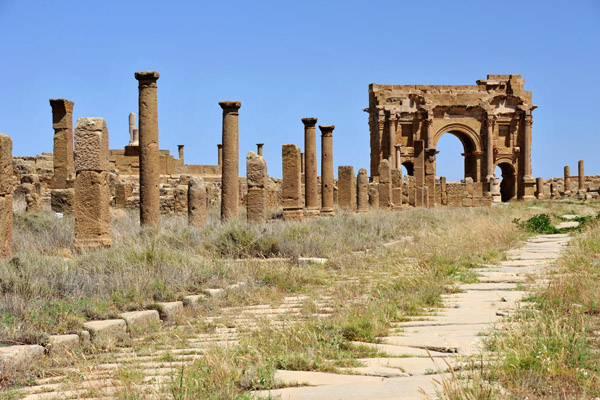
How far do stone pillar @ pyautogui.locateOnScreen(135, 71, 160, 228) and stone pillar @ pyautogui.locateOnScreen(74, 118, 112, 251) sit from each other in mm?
2154

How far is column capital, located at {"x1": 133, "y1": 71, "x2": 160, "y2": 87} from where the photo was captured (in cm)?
Answer: 1211

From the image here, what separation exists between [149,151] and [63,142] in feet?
31.0

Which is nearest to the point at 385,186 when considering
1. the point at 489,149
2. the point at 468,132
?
the point at 489,149

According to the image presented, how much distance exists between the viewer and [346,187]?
2394 cm

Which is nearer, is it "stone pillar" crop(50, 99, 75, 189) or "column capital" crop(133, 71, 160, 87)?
"column capital" crop(133, 71, 160, 87)

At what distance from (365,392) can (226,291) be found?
3.78 m

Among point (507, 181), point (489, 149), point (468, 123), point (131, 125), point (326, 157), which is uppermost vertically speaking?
point (468, 123)

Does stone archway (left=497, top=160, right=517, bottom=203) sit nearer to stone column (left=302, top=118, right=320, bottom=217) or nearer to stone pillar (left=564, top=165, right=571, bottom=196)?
stone pillar (left=564, top=165, right=571, bottom=196)

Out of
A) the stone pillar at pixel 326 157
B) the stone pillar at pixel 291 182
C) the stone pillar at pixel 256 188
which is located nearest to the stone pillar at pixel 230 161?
the stone pillar at pixel 256 188

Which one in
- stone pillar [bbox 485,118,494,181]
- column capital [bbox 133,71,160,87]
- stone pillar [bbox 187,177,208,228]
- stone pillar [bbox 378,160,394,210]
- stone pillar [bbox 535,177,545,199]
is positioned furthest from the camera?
stone pillar [bbox 535,177,545,199]

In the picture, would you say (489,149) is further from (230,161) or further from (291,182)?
(230,161)

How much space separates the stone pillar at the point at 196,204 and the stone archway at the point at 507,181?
115ft

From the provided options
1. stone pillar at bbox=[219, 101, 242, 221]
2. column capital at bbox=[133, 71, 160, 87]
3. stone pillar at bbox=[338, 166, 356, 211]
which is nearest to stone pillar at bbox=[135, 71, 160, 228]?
column capital at bbox=[133, 71, 160, 87]

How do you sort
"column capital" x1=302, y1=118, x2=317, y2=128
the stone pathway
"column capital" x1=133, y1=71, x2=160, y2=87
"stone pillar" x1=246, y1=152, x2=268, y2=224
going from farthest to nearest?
"column capital" x1=302, y1=118, x2=317, y2=128, "stone pillar" x1=246, y1=152, x2=268, y2=224, "column capital" x1=133, y1=71, x2=160, y2=87, the stone pathway
